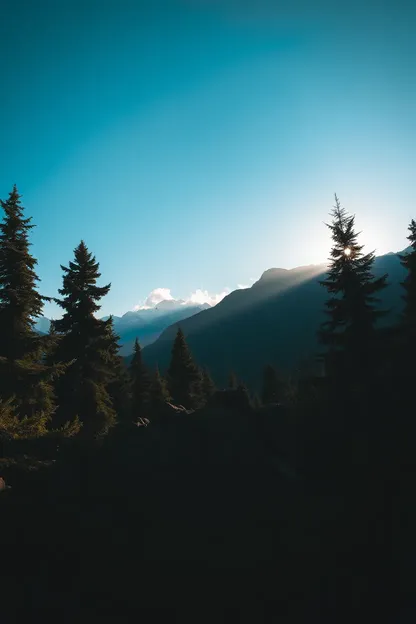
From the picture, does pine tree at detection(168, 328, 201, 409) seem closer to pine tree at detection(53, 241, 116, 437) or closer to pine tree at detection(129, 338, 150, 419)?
pine tree at detection(129, 338, 150, 419)

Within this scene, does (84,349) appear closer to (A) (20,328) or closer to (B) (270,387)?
(A) (20,328)

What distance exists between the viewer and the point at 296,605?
16.4ft

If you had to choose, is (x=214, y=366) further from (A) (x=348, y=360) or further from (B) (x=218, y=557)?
(B) (x=218, y=557)

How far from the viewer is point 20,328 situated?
1503cm

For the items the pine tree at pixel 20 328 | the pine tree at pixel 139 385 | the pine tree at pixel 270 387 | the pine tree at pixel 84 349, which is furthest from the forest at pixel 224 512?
the pine tree at pixel 270 387

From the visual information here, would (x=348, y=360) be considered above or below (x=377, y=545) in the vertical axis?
above

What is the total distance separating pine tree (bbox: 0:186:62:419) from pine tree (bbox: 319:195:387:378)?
54.1 feet

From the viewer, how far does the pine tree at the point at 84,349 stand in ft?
62.8

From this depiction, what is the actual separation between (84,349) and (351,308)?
17.4 m

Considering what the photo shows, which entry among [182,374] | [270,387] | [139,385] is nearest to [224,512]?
[182,374]

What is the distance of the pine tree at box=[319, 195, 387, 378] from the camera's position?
18859 mm

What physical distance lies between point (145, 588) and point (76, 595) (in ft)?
3.72

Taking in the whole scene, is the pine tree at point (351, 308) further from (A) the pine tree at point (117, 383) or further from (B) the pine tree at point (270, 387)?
(B) the pine tree at point (270, 387)

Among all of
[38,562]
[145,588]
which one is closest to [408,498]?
[145,588]
